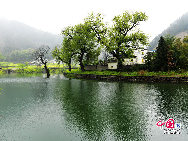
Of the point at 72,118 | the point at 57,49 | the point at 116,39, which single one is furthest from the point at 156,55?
the point at 57,49

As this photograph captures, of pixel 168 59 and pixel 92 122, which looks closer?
pixel 92 122

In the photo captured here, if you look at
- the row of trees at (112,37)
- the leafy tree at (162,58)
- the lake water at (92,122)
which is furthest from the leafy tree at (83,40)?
the lake water at (92,122)

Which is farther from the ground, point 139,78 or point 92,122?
point 139,78

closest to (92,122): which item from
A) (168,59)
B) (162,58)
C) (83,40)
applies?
(168,59)

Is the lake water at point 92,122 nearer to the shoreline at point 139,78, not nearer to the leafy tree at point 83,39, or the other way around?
the shoreline at point 139,78

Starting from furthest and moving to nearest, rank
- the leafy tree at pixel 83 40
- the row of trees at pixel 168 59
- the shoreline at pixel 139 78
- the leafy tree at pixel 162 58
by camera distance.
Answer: the leafy tree at pixel 83 40 → the leafy tree at pixel 162 58 → the row of trees at pixel 168 59 → the shoreline at pixel 139 78

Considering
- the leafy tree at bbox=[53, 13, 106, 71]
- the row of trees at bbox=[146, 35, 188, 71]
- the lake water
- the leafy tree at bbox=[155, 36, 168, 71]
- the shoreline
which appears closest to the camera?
the lake water

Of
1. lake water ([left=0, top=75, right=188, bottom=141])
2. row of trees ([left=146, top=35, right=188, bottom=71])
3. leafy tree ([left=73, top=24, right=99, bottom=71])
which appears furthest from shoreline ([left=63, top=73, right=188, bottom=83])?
lake water ([left=0, top=75, right=188, bottom=141])

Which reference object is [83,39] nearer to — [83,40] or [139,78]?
[83,40]

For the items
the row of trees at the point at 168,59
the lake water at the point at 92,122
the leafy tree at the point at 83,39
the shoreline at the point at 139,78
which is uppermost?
the leafy tree at the point at 83,39

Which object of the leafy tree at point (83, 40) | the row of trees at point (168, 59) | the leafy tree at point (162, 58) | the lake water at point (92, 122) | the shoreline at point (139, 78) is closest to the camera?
the lake water at point (92, 122)

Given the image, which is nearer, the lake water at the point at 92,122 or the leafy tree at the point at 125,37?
the lake water at the point at 92,122

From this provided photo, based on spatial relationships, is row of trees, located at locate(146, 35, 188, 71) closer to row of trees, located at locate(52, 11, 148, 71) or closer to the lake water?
row of trees, located at locate(52, 11, 148, 71)

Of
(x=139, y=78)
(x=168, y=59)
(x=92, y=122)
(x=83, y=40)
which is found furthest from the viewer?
(x=83, y=40)
